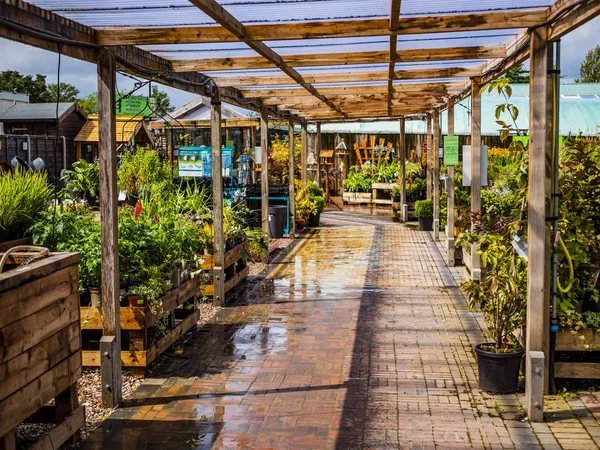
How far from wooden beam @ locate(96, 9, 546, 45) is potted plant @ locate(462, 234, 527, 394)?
6.20 feet

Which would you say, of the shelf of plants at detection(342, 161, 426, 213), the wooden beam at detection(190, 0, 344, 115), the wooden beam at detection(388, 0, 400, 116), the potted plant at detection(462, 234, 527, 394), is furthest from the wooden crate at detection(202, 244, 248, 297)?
the shelf of plants at detection(342, 161, 426, 213)

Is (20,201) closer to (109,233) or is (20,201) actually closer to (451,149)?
(109,233)

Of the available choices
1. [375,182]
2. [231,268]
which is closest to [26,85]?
[375,182]

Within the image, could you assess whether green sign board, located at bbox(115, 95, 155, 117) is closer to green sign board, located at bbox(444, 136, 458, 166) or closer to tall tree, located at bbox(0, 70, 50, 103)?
green sign board, located at bbox(444, 136, 458, 166)

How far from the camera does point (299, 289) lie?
9828 mm

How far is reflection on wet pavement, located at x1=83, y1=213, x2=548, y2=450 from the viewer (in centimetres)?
473

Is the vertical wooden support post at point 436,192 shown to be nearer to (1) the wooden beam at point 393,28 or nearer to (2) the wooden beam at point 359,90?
(2) the wooden beam at point 359,90

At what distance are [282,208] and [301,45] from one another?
8.91 metres

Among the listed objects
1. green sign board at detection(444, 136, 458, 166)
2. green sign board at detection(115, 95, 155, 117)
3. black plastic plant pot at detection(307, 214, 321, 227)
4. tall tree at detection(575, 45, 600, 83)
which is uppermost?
tall tree at detection(575, 45, 600, 83)

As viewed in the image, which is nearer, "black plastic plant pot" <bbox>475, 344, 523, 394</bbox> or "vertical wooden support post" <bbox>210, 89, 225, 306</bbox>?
"black plastic plant pot" <bbox>475, 344, 523, 394</bbox>

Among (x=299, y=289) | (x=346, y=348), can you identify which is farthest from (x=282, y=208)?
(x=346, y=348)

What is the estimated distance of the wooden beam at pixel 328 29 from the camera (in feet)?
16.7

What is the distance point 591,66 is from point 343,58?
4866 cm

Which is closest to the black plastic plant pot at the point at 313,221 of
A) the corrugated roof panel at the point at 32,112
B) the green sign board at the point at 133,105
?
the green sign board at the point at 133,105
